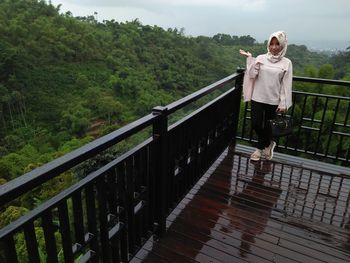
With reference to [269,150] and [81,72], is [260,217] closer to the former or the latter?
[269,150]

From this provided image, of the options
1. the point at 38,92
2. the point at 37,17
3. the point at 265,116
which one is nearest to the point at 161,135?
the point at 265,116

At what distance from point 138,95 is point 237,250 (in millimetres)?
36680

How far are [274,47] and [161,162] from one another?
1555 mm

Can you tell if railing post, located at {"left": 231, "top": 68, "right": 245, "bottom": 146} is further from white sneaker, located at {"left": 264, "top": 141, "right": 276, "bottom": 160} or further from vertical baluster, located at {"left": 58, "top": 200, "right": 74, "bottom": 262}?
vertical baluster, located at {"left": 58, "top": 200, "right": 74, "bottom": 262}

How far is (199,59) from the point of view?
46969 mm

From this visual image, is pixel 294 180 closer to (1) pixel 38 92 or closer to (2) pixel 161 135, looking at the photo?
(2) pixel 161 135

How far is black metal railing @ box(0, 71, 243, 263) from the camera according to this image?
0.95 m

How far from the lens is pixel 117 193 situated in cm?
141

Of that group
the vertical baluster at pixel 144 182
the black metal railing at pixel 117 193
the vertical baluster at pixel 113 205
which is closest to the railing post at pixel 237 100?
the black metal railing at pixel 117 193

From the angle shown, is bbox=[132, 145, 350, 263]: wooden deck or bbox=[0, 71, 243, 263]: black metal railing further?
bbox=[132, 145, 350, 263]: wooden deck

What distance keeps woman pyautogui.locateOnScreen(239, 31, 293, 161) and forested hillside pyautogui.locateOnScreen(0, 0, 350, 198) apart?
20.7 m

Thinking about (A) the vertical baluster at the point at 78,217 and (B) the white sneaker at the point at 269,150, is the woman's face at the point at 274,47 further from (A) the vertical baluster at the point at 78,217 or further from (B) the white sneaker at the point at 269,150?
(A) the vertical baluster at the point at 78,217

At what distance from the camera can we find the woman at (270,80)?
256 cm

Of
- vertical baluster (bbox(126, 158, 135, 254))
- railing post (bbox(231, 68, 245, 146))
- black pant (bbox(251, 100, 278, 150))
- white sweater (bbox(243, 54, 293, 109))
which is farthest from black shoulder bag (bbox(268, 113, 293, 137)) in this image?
vertical baluster (bbox(126, 158, 135, 254))
